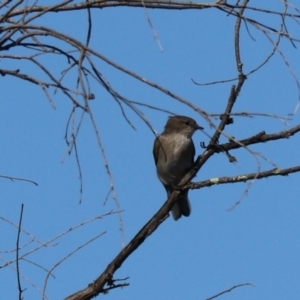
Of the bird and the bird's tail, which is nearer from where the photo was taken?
the bird

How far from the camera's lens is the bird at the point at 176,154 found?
800cm

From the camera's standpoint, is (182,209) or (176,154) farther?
(182,209)

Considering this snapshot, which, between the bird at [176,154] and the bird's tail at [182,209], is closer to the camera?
the bird at [176,154]

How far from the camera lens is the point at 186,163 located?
315 inches

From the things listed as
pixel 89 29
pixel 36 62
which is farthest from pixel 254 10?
pixel 36 62

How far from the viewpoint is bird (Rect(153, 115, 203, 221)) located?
26.2ft

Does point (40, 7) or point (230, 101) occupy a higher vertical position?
point (230, 101)

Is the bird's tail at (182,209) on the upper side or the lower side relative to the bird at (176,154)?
lower

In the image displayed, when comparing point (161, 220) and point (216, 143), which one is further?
point (216, 143)

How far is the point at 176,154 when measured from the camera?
7977 millimetres

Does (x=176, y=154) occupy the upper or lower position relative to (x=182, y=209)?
upper

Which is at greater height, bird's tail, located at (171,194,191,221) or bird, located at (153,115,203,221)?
bird, located at (153,115,203,221)

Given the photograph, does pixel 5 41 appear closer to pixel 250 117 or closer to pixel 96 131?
pixel 96 131

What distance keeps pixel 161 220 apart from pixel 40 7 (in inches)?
50.2
